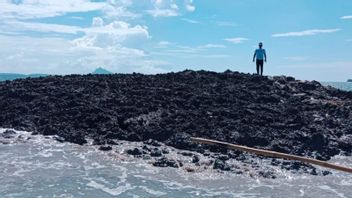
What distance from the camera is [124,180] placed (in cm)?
1304

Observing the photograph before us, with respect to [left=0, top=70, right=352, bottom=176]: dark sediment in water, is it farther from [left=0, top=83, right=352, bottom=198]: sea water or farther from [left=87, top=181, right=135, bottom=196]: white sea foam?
[left=87, top=181, right=135, bottom=196]: white sea foam

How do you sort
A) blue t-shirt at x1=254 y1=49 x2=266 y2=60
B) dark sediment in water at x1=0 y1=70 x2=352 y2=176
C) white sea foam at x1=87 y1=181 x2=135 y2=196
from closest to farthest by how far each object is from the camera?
white sea foam at x1=87 y1=181 x2=135 y2=196 < dark sediment in water at x1=0 y1=70 x2=352 y2=176 < blue t-shirt at x1=254 y1=49 x2=266 y2=60

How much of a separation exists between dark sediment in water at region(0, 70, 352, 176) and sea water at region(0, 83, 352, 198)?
1.00 meters

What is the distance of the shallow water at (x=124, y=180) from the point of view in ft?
39.7

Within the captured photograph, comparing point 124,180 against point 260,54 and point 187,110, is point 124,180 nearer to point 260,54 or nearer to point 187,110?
point 187,110

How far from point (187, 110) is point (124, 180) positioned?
7.21 metres

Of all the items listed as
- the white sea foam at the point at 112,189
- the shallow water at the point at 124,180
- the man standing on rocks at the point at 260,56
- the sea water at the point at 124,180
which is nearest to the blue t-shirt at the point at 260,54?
the man standing on rocks at the point at 260,56

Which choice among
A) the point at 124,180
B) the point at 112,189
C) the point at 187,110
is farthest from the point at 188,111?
the point at 112,189

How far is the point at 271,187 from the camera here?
12852 mm

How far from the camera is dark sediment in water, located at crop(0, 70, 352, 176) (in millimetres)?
17172

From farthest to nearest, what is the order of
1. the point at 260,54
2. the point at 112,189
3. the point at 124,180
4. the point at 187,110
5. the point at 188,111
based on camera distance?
1. the point at 260,54
2. the point at 187,110
3. the point at 188,111
4. the point at 124,180
5. the point at 112,189

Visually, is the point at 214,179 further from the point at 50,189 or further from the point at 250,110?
the point at 250,110

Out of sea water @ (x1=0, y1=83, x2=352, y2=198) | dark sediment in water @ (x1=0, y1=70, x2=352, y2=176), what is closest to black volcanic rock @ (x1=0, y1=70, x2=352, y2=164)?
dark sediment in water @ (x1=0, y1=70, x2=352, y2=176)

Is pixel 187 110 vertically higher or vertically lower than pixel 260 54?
lower
